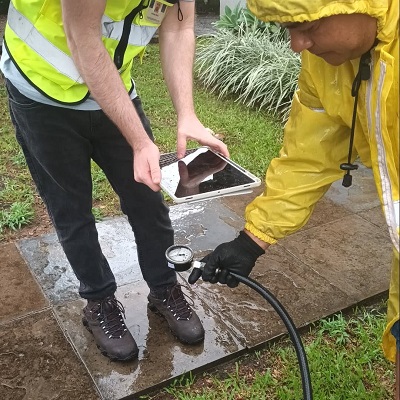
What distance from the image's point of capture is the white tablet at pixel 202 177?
95.3 inches

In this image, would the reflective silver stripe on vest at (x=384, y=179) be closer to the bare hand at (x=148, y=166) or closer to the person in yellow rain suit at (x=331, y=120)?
the person in yellow rain suit at (x=331, y=120)

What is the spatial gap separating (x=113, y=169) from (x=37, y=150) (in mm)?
346

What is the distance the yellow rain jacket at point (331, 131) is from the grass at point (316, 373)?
587 mm

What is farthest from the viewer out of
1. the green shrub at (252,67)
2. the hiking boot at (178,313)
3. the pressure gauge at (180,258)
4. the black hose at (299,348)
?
the green shrub at (252,67)

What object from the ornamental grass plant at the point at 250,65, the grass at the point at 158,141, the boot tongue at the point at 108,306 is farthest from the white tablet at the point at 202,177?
the ornamental grass plant at the point at 250,65

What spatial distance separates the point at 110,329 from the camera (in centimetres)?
272

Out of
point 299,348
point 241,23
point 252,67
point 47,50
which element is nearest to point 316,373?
point 299,348

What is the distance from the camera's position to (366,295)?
311 cm

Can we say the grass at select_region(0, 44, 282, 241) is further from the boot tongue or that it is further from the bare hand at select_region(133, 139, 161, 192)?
the bare hand at select_region(133, 139, 161, 192)

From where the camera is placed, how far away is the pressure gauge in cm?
227

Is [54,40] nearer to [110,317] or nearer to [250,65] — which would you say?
[110,317]

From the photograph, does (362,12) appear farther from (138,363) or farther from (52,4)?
(138,363)

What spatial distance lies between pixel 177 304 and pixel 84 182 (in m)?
0.77

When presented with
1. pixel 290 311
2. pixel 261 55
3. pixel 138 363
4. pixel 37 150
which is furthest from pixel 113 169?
pixel 261 55
